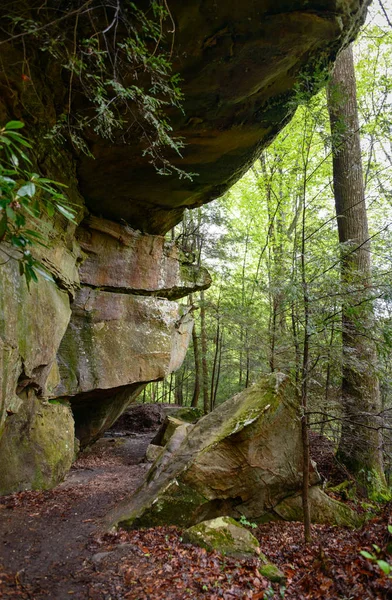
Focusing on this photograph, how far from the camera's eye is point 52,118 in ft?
17.0

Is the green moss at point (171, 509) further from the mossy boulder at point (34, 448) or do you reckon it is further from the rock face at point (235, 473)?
the mossy boulder at point (34, 448)

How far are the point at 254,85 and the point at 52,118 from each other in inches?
123

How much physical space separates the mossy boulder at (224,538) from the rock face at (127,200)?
1311 mm

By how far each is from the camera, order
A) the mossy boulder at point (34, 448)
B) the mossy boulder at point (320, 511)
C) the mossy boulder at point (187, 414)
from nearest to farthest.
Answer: the mossy boulder at point (320, 511) → the mossy boulder at point (34, 448) → the mossy boulder at point (187, 414)

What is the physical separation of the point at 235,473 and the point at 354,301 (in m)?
3.22

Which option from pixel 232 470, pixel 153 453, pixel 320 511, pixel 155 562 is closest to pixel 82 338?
pixel 153 453

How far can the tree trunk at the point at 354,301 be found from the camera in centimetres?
456

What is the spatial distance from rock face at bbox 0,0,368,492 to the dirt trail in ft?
2.19

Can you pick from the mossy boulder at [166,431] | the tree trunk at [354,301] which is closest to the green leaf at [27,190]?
the tree trunk at [354,301]

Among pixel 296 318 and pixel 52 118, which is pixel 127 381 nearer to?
pixel 296 318

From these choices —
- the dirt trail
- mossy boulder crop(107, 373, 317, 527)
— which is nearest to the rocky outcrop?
the dirt trail

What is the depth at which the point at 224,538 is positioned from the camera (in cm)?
415

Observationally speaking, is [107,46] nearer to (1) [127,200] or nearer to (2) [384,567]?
(2) [384,567]

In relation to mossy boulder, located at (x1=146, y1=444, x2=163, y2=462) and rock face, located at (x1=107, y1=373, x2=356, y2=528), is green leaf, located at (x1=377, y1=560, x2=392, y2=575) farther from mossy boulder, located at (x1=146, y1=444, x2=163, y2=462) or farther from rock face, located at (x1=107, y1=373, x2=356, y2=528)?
Result: mossy boulder, located at (x1=146, y1=444, x2=163, y2=462)
